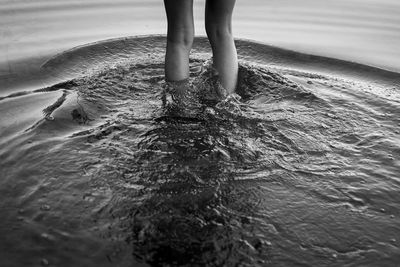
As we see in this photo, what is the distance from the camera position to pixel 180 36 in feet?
10.6

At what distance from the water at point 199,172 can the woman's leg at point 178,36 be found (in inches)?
7.9

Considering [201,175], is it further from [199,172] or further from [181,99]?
[181,99]

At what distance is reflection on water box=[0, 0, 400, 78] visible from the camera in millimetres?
4777

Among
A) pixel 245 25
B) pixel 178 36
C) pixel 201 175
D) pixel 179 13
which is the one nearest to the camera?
pixel 201 175

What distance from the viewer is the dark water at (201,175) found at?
1984mm

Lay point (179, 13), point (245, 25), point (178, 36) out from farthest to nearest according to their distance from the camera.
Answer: point (245, 25) < point (178, 36) < point (179, 13)

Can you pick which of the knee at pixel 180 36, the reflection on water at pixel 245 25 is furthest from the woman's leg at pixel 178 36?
the reflection on water at pixel 245 25

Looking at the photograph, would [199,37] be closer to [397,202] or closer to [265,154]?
[265,154]

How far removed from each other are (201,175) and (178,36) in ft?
4.04

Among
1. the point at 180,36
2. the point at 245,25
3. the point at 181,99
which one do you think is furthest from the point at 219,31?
the point at 245,25

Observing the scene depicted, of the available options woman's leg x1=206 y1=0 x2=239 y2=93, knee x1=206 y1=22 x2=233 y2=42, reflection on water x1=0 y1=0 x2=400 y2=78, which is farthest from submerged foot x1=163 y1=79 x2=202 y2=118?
reflection on water x1=0 y1=0 x2=400 y2=78

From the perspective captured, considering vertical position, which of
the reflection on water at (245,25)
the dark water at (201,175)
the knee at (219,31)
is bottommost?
the dark water at (201,175)

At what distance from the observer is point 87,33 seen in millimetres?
5188

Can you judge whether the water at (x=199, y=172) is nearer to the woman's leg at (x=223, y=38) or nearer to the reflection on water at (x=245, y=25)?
the woman's leg at (x=223, y=38)
